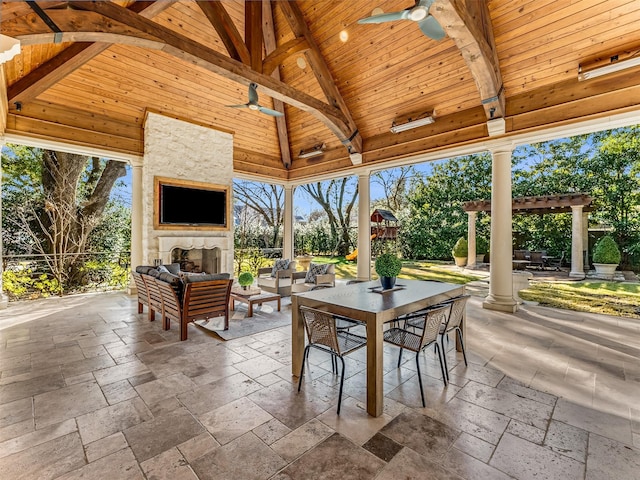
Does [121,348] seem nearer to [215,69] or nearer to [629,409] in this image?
[215,69]

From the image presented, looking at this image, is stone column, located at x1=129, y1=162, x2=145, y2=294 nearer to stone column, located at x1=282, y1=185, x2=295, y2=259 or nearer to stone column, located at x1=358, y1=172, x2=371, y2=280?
stone column, located at x1=282, y1=185, x2=295, y2=259

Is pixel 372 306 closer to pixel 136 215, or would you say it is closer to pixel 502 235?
pixel 502 235

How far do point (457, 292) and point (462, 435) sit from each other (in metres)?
1.63

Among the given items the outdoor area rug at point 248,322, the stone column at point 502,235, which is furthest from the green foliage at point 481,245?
the outdoor area rug at point 248,322

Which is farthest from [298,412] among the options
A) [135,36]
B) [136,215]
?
[136,215]

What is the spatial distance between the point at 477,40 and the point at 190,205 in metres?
6.03

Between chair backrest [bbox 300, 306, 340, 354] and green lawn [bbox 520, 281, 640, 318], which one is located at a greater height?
chair backrest [bbox 300, 306, 340, 354]

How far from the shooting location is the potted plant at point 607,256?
816cm

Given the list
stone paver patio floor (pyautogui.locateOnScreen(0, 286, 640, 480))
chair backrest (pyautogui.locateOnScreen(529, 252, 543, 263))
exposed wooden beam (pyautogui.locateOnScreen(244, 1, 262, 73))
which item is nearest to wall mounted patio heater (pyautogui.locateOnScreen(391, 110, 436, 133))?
exposed wooden beam (pyautogui.locateOnScreen(244, 1, 262, 73))

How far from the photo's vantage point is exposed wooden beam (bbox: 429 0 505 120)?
3523 millimetres

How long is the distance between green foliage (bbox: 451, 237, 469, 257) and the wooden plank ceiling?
5373mm

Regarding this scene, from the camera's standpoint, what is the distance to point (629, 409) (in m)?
Result: 2.30

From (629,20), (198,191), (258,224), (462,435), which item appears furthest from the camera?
(258,224)

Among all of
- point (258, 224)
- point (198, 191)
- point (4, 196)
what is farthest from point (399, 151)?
point (4, 196)
